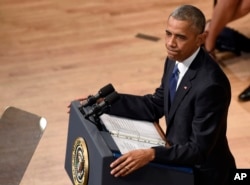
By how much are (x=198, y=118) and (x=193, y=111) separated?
9 centimetres

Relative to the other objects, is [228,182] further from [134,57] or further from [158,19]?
[158,19]

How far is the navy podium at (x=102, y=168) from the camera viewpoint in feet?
9.70

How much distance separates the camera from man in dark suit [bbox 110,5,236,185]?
119 inches

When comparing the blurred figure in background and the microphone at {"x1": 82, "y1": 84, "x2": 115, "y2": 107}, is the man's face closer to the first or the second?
the microphone at {"x1": 82, "y1": 84, "x2": 115, "y2": 107}

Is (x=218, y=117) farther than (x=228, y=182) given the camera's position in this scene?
No

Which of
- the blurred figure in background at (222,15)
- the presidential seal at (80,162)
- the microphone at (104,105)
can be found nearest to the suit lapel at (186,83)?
the microphone at (104,105)

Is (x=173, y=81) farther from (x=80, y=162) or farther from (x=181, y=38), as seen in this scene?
(x=80, y=162)

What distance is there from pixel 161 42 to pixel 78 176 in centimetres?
320

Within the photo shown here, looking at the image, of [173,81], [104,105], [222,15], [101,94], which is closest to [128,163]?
[104,105]

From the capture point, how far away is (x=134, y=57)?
236 inches

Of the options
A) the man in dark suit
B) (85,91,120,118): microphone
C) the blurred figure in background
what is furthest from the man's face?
the blurred figure in background

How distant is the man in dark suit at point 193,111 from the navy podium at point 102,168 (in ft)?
0.13

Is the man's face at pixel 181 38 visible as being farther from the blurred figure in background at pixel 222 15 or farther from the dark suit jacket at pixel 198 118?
the blurred figure in background at pixel 222 15

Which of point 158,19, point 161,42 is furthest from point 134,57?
point 158,19
